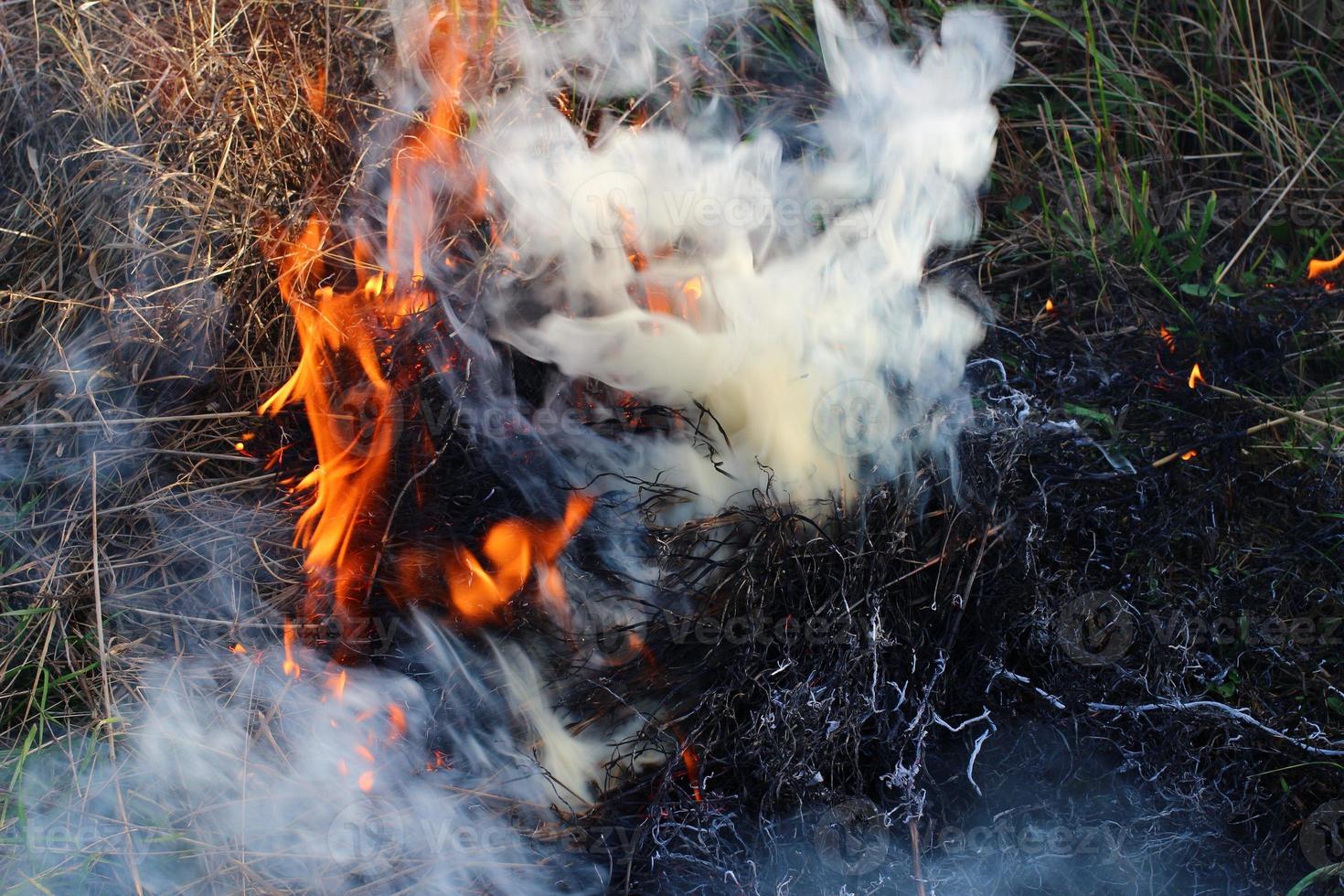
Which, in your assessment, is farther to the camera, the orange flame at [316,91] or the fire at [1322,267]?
the orange flame at [316,91]

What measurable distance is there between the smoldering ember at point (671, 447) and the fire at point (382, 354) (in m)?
0.01

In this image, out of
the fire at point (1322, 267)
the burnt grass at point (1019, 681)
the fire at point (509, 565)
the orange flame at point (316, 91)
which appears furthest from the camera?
the orange flame at point (316, 91)

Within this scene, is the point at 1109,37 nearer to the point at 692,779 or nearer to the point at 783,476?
the point at 783,476

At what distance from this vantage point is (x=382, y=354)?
254 centimetres

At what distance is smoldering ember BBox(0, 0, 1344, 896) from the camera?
2.15m

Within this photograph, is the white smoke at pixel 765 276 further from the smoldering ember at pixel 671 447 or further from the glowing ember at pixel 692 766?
the glowing ember at pixel 692 766

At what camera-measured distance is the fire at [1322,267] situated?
2.88m

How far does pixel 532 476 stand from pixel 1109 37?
7.56 ft

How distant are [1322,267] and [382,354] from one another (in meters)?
2.58

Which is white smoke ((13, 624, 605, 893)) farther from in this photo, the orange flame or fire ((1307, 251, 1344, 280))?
fire ((1307, 251, 1344, 280))

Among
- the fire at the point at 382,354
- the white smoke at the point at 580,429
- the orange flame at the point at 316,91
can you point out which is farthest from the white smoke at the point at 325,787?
the orange flame at the point at 316,91

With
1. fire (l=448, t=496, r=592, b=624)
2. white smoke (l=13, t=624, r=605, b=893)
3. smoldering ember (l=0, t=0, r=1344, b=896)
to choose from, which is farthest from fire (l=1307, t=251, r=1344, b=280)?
white smoke (l=13, t=624, r=605, b=893)

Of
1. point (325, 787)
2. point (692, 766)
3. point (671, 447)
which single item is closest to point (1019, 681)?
point (692, 766)

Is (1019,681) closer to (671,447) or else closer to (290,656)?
(671,447)
